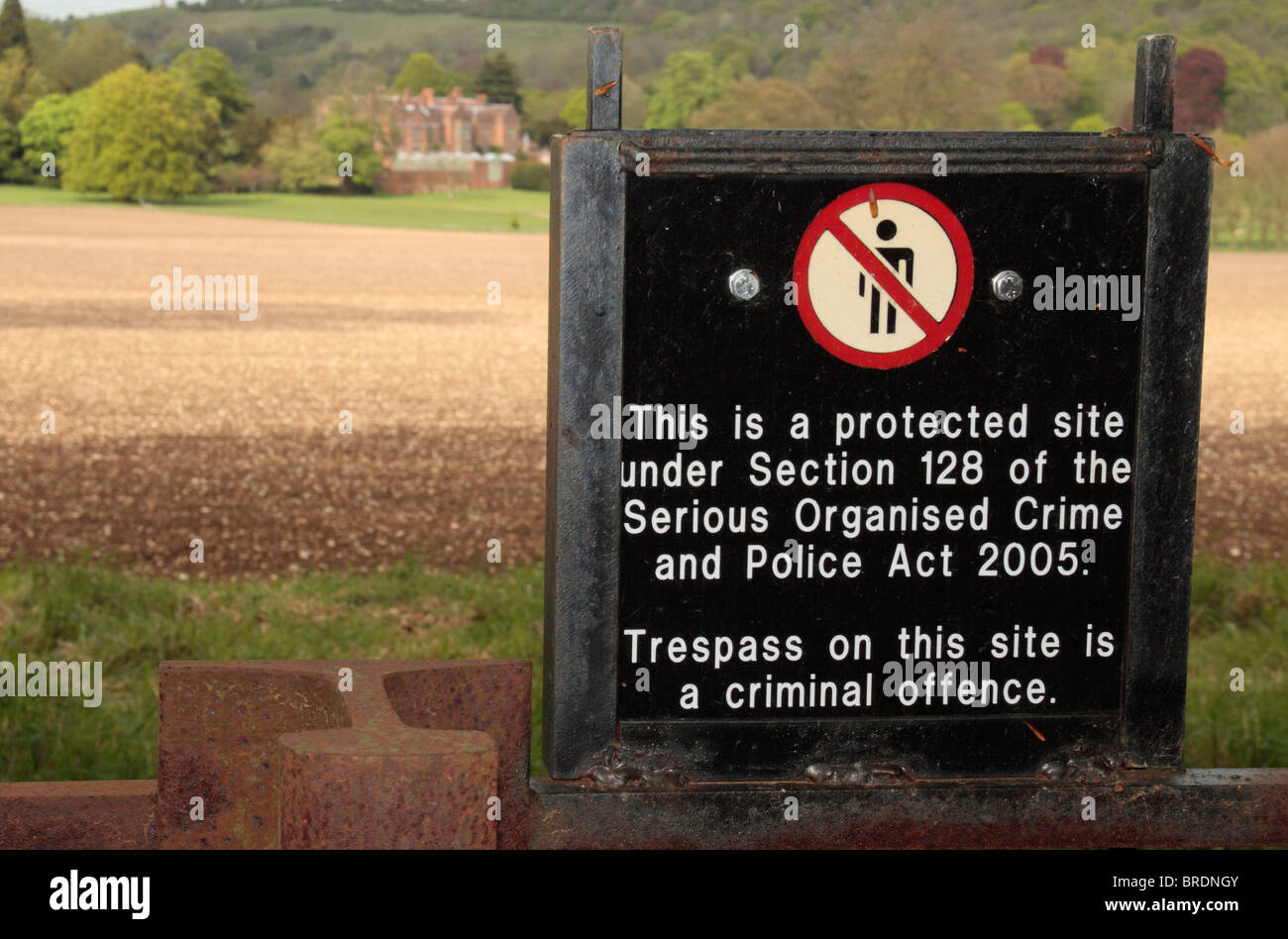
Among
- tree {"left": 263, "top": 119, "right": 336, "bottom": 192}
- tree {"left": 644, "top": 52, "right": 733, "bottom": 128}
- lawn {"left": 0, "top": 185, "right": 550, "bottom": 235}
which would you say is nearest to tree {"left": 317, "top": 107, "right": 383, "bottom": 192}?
tree {"left": 263, "top": 119, "right": 336, "bottom": 192}

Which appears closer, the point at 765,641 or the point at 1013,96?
the point at 765,641

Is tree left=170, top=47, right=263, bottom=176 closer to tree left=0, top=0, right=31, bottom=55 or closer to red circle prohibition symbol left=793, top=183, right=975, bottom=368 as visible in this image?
tree left=0, top=0, right=31, bottom=55

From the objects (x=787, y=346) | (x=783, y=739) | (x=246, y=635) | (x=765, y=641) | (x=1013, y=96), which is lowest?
(x=246, y=635)

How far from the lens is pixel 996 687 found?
254 centimetres

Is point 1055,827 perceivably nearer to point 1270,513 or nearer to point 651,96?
point 1270,513

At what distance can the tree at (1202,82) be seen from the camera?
3394cm

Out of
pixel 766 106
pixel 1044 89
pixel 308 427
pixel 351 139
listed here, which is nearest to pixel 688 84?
pixel 766 106

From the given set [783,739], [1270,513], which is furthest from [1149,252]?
[1270,513]

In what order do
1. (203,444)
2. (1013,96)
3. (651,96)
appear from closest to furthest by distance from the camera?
(203,444)
(1013,96)
(651,96)

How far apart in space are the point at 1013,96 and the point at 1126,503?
32.9m

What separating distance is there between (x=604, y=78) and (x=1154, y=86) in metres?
0.92

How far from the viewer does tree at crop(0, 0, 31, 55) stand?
5528cm

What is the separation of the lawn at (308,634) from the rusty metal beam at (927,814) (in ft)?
4.84

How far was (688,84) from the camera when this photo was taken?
37.1 metres
